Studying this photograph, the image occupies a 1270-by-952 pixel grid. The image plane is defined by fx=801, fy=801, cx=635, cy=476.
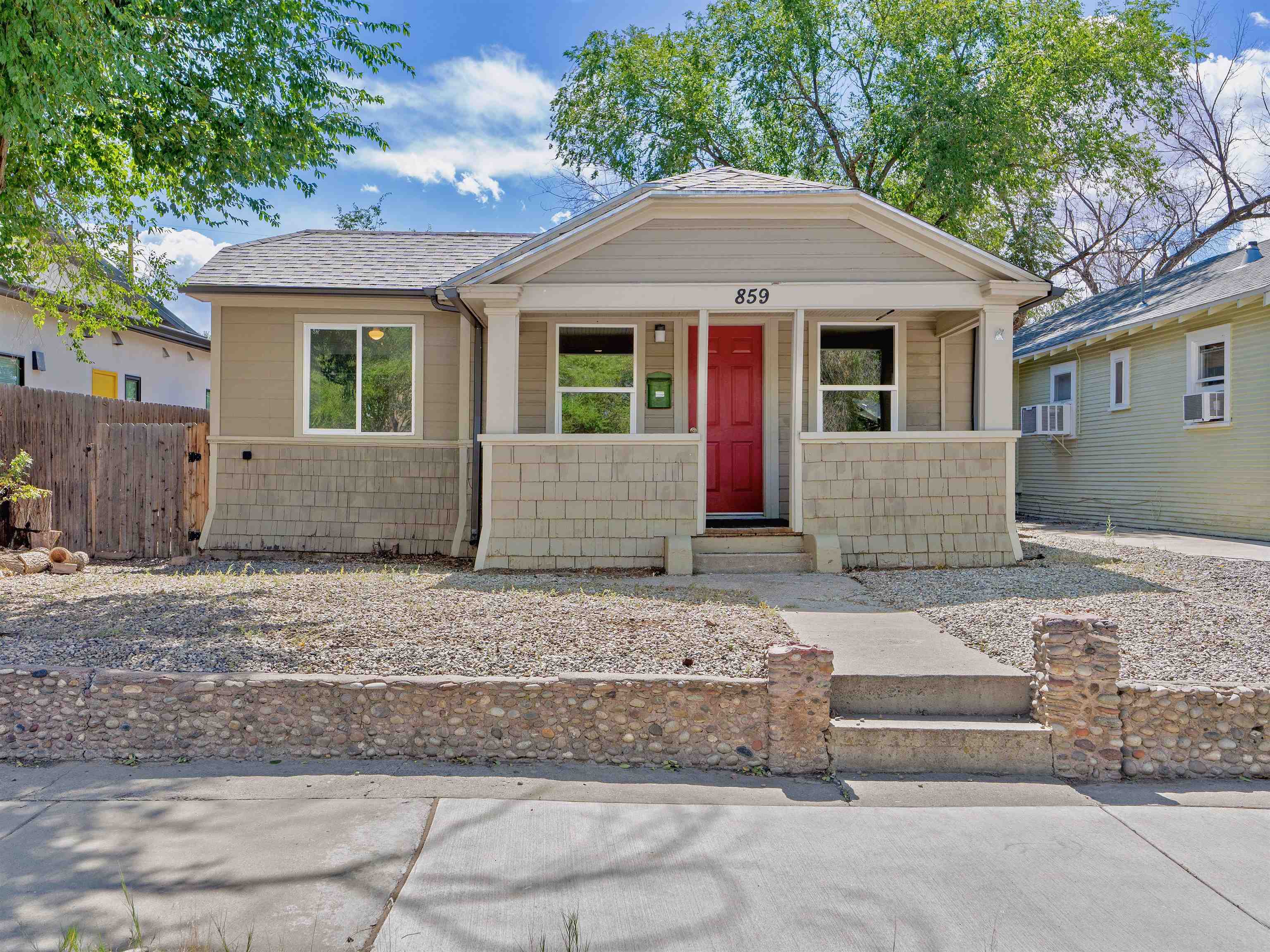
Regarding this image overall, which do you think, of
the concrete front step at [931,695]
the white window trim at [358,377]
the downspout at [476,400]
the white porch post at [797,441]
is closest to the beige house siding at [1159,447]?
the white porch post at [797,441]

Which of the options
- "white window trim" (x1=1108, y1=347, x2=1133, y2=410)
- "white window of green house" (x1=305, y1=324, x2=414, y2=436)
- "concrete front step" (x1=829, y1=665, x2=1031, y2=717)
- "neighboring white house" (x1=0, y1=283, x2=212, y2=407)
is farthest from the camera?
"white window trim" (x1=1108, y1=347, x2=1133, y2=410)

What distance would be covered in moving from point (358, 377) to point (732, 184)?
496 cm

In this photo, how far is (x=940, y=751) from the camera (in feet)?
12.9

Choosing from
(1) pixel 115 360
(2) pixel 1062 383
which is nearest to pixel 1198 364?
(2) pixel 1062 383

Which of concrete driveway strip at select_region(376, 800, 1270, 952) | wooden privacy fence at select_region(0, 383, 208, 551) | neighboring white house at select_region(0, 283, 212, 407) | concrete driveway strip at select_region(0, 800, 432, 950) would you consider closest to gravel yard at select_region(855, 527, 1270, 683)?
concrete driveway strip at select_region(376, 800, 1270, 952)

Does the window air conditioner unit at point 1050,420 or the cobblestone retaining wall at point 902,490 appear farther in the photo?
the window air conditioner unit at point 1050,420

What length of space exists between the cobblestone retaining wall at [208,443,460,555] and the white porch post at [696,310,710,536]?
3665 millimetres

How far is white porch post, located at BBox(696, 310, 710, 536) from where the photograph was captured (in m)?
8.33

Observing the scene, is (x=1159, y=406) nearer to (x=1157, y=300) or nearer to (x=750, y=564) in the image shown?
(x=1157, y=300)

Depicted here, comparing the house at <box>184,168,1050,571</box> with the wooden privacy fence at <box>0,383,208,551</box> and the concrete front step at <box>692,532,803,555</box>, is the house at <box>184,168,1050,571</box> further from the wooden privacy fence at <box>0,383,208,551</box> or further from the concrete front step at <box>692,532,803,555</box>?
the wooden privacy fence at <box>0,383,208,551</box>

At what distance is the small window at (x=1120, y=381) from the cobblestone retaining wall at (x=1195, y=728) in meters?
11.2

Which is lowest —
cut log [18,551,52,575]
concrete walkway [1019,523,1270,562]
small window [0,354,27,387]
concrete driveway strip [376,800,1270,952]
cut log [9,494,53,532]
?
concrete driveway strip [376,800,1270,952]

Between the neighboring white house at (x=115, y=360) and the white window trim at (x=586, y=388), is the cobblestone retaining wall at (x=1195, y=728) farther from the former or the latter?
the neighboring white house at (x=115, y=360)

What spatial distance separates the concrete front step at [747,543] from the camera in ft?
27.3
